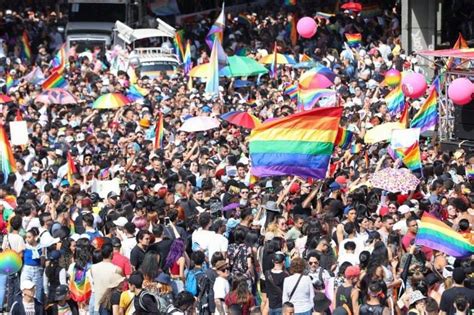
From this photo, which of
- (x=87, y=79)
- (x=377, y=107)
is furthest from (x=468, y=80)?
(x=87, y=79)

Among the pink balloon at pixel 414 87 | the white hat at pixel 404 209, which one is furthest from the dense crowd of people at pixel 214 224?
the pink balloon at pixel 414 87

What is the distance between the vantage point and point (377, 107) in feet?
80.5

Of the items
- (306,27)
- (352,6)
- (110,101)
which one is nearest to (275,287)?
(110,101)

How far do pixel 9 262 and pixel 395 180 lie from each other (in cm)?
476

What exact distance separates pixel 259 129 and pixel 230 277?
164 inches

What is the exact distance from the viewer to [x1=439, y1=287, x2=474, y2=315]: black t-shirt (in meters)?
13.6

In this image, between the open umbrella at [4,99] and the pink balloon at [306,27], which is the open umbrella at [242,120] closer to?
the open umbrella at [4,99]

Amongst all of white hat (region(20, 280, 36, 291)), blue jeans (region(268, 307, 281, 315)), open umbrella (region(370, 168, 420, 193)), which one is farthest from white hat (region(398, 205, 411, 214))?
white hat (region(20, 280, 36, 291))

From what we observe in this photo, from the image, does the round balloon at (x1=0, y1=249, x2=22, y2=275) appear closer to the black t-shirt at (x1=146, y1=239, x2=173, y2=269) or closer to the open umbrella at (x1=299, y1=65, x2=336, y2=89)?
the black t-shirt at (x1=146, y1=239, x2=173, y2=269)

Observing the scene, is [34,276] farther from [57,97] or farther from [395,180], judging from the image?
[57,97]

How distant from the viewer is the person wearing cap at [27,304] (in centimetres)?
1495

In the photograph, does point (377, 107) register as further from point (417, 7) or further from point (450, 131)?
point (417, 7)

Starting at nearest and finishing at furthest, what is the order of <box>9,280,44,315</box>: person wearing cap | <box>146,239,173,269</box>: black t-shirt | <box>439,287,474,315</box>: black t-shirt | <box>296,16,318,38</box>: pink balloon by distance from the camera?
<box>439,287,474,315</box>: black t-shirt < <box>9,280,44,315</box>: person wearing cap < <box>146,239,173,269</box>: black t-shirt < <box>296,16,318,38</box>: pink balloon

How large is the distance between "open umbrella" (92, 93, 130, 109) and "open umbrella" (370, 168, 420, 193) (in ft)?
28.0
